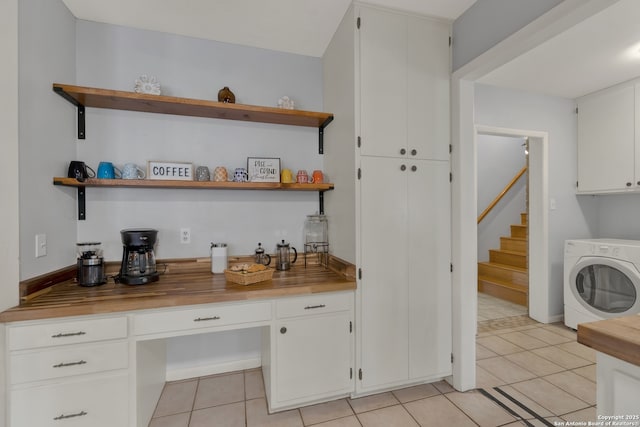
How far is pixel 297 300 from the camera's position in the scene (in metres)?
1.66

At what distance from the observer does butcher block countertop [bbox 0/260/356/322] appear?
131 cm

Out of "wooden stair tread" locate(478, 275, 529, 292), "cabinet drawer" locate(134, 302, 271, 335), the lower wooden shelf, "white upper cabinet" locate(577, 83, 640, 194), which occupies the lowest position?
"wooden stair tread" locate(478, 275, 529, 292)

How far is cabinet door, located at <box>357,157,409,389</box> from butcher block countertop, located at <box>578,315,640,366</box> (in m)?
1.05

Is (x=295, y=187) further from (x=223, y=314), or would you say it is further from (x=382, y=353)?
(x=382, y=353)

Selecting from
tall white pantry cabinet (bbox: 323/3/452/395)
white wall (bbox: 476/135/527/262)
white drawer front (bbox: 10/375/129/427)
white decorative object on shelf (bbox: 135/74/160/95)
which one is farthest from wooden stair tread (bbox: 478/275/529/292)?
white decorative object on shelf (bbox: 135/74/160/95)

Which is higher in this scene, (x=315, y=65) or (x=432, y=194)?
(x=315, y=65)

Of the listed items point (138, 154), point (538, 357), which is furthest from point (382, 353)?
point (138, 154)

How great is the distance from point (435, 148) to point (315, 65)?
4.03ft

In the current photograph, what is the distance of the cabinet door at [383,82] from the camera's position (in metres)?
1.77

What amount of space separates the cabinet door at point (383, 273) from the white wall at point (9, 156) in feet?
5.81

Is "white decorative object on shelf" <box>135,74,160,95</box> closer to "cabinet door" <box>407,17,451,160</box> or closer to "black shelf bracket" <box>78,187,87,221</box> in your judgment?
"black shelf bracket" <box>78,187,87,221</box>

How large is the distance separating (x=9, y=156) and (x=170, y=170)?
758 mm

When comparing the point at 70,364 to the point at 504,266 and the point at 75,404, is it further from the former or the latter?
the point at 504,266

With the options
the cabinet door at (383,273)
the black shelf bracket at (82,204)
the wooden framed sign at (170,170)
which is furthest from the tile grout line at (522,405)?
the black shelf bracket at (82,204)
